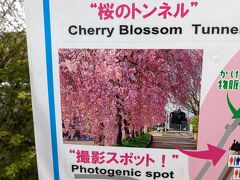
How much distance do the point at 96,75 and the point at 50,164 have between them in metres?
0.55

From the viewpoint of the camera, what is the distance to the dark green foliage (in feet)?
7.45

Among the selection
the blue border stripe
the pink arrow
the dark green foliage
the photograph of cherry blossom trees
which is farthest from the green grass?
the dark green foliage

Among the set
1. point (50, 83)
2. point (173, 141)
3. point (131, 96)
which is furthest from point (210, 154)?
point (50, 83)

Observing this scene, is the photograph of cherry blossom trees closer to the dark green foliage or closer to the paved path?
the paved path

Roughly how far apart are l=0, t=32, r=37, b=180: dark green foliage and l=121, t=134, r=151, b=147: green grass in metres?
1.00

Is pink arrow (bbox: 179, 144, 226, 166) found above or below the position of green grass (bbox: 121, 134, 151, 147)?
below

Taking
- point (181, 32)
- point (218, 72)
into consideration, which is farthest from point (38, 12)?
point (218, 72)

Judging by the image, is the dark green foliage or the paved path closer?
the paved path

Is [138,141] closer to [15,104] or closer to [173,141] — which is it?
[173,141]

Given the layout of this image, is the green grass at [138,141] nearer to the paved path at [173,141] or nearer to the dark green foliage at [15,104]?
the paved path at [173,141]

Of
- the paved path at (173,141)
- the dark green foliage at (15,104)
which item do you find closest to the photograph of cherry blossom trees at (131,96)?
the paved path at (173,141)

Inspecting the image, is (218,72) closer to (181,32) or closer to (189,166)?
(181,32)

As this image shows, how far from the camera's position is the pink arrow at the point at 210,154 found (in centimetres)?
142

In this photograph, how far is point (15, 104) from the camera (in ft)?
8.05
